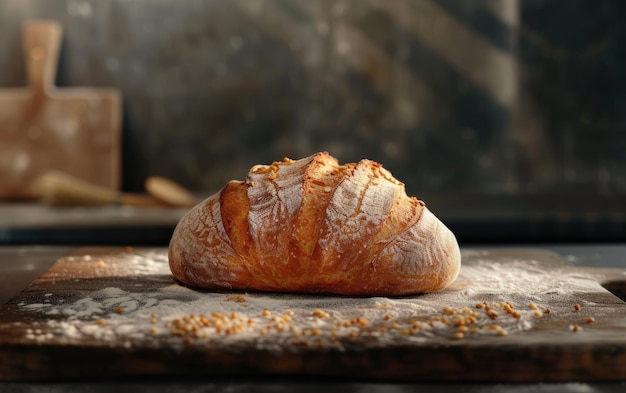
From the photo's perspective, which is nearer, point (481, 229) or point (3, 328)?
point (3, 328)

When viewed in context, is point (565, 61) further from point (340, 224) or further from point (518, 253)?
point (340, 224)

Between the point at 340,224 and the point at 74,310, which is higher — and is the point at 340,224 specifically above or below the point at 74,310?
above

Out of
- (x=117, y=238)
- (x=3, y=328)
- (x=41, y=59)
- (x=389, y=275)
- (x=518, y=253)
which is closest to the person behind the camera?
(x=3, y=328)

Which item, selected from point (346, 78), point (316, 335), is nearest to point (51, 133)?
point (346, 78)

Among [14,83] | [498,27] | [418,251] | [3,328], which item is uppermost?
[498,27]

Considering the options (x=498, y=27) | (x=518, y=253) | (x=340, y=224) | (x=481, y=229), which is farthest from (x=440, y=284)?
(x=498, y=27)

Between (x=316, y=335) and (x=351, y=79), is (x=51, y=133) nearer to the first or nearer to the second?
(x=351, y=79)
